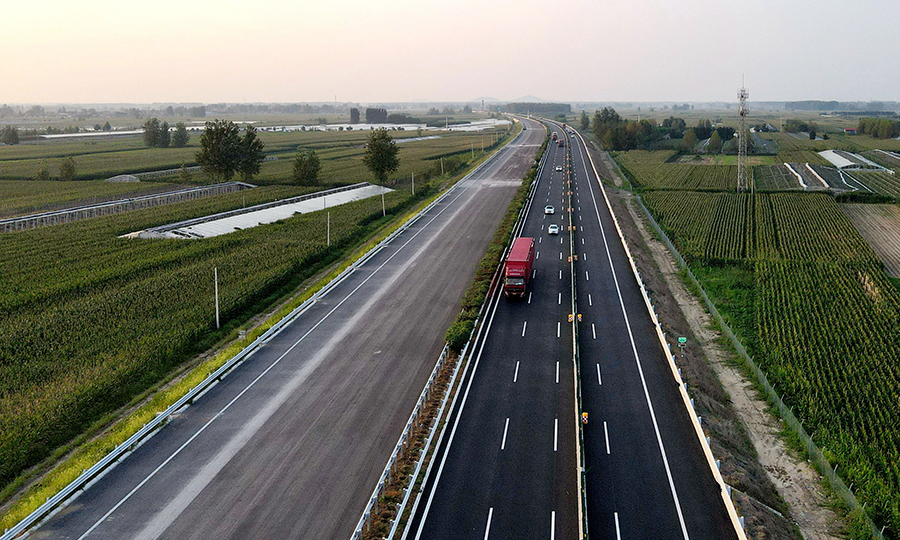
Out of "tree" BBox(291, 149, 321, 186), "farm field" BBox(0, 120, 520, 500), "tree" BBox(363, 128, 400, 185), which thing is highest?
"tree" BBox(363, 128, 400, 185)

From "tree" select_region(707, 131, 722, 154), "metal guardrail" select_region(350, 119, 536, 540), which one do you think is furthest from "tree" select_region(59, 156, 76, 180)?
"tree" select_region(707, 131, 722, 154)

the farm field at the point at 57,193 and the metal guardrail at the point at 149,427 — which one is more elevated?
the farm field at the point at 57,193

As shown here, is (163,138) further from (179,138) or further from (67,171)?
(67,171)

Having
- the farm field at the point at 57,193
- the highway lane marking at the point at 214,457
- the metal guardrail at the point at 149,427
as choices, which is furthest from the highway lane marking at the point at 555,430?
the farm field at the point at 57,193

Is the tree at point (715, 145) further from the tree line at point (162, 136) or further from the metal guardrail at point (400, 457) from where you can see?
the metal guardrail at point (400, 457)

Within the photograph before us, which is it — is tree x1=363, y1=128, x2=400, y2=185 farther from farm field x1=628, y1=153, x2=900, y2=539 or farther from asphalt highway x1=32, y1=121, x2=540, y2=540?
asphalt highway x1=32, y1=121, x2=540, y2=540

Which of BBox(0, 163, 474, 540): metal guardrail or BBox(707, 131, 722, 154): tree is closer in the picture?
BBox(0, 163, 474, 540): metal guardrail

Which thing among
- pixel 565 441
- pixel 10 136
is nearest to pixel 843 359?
pixel 565 441

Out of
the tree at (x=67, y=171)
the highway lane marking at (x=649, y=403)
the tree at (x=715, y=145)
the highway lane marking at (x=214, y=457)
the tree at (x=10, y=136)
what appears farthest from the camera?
the tree at (x=10, y=136)
